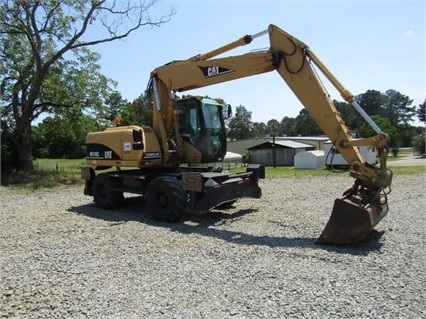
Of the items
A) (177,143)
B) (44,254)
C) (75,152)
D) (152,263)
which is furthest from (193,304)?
(75,152)

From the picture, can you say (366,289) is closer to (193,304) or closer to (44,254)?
(193,304)

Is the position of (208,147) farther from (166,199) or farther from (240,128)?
(240,128)

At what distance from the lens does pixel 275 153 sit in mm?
42031

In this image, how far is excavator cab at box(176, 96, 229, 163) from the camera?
984cm

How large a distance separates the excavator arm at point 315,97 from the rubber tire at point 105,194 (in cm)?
200

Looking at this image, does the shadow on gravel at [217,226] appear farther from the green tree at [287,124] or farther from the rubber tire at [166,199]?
the green tree at [287,124]

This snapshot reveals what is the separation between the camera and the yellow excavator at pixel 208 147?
6.93 m

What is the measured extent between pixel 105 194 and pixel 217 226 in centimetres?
400

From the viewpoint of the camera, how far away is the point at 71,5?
66.4 ft

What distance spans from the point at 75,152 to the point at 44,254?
48.2 m

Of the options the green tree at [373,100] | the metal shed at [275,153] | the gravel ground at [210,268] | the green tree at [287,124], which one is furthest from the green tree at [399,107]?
the gravel ground at [210,268]

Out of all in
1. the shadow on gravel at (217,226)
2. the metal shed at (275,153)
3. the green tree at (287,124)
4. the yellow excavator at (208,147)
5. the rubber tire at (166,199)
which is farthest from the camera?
the green tree at (287,124)

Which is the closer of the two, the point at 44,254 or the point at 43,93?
the point at 44,254

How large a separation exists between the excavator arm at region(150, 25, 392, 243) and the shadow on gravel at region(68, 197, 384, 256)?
0.91 ft
